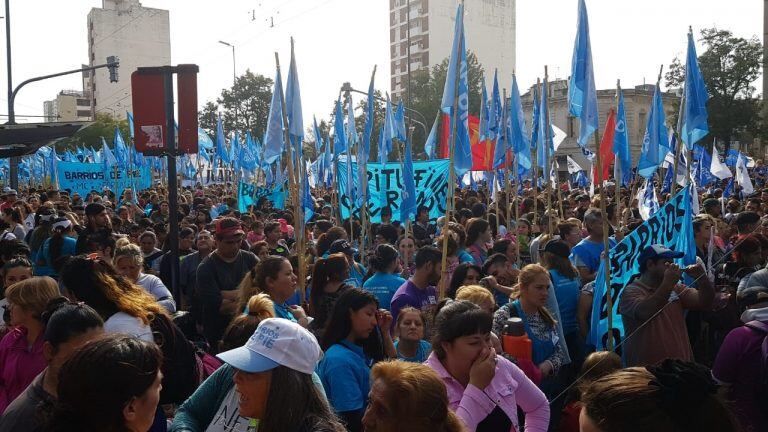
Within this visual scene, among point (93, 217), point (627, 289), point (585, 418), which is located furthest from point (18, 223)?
point (585, 418)

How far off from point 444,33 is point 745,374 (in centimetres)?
8899

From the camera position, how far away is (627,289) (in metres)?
5.61

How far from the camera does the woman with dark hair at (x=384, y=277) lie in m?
6.54

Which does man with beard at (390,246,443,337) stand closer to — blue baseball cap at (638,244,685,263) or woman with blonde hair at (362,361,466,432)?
blue baseball cap at (638,244,685,263)

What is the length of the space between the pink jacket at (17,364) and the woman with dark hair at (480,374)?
6.83 feet

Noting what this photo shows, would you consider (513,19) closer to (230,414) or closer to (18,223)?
(18,223)

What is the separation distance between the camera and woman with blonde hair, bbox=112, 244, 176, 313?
19.9 ft

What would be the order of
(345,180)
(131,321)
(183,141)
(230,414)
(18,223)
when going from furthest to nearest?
(345,180)
(18,223)
(183,141)
(131,321)
(230,414)

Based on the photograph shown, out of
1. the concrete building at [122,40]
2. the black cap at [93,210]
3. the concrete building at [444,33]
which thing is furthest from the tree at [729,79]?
the concrete building at [122,40]

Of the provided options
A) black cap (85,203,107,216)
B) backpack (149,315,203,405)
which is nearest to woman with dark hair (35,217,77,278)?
black cap (85,203,107,216)

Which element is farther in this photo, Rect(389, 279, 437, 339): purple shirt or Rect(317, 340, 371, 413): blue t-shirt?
Rect(389, 279, 437, 339): purple shirt

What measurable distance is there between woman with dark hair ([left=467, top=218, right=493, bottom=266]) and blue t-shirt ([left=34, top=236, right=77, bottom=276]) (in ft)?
14.7

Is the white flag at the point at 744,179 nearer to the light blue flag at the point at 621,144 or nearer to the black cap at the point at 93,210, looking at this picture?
the light blue flag at the point at 621,144

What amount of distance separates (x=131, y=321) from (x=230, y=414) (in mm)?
1119
